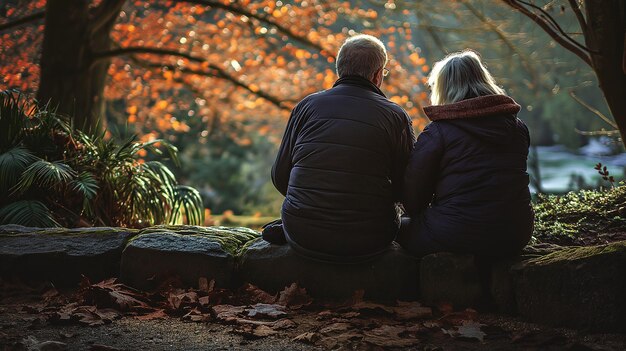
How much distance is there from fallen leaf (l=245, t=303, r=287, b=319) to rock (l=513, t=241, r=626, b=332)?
49.9 inches

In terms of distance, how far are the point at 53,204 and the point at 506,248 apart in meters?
3.69

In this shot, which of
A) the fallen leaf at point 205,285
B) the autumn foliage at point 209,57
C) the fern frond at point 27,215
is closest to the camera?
the fallen leaf at point 205,285

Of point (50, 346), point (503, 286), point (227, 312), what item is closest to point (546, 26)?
point (503, 286)

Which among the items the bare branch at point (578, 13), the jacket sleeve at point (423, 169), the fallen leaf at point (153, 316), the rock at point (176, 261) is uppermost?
the bare branch at point (578, 13)

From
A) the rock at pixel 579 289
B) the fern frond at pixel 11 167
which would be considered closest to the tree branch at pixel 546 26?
the rock at pixel 579 289

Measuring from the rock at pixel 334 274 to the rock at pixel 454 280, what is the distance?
0.62 ft

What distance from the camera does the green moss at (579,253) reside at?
288 centimetres

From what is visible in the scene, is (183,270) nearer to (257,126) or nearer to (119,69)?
(119,69)

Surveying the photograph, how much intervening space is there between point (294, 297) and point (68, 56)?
5.33 metres

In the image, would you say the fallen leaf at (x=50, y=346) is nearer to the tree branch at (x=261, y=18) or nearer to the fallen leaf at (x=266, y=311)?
the fallen leaf at (x=266, y=311)

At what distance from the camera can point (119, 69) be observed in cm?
1271

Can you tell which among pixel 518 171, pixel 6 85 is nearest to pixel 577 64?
pixel 6 85

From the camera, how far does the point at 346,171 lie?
3.49 meters

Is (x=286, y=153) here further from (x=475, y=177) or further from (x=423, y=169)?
(x=475, y=177)
